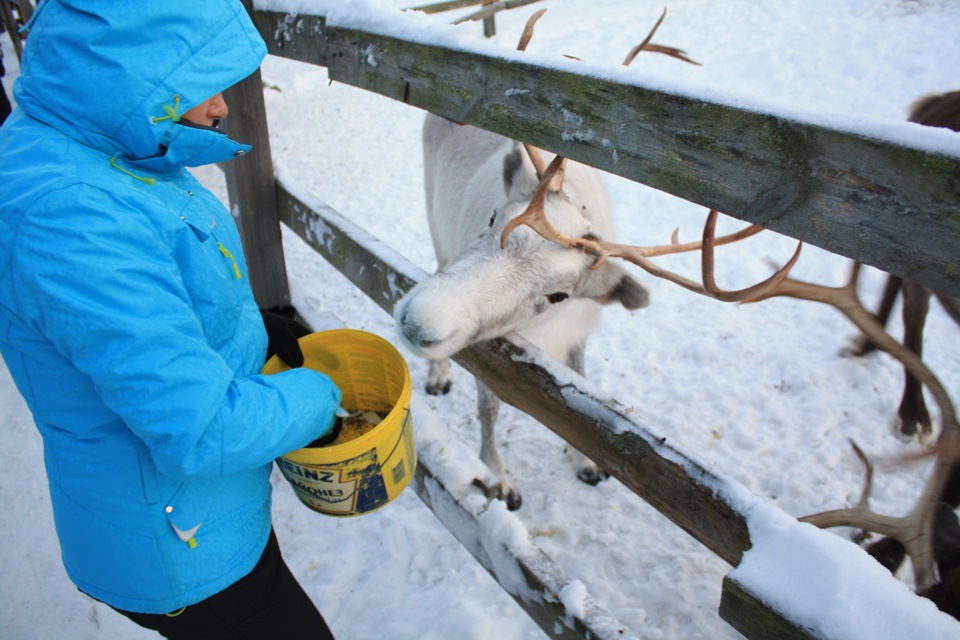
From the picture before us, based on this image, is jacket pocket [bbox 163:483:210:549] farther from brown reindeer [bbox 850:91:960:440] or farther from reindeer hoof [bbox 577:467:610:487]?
brown reindeer [bbox 850:91:960:440]

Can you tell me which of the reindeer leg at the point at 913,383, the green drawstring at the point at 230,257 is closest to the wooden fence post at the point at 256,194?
the green drawstring at the point at 230,257

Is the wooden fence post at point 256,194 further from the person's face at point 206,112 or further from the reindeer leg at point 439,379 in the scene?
the person's face at point 206,112

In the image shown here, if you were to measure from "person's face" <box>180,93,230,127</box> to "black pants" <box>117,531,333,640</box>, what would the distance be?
4.31ft

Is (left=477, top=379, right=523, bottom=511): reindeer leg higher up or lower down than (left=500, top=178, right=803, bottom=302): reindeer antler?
lower down

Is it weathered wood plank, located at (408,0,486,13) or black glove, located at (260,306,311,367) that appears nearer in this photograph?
black glove, located at (260,306,311,367)

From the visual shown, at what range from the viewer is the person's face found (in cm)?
151

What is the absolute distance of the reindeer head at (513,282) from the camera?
2.14 m

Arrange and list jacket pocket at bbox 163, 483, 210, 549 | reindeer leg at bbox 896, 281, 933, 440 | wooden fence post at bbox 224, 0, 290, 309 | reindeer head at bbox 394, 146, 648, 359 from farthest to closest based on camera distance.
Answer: reindeer leg at bbox 896, 281, 933, 440
wooden fence post at bbox 224, 0, 290, 309
reindeer head at bbox 394, 146, 648, 359
jacket pocket at bbox 163, 483, 210, 549

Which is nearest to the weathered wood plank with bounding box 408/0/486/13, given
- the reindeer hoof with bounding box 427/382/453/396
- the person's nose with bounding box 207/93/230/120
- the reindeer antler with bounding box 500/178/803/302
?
the reindeer hoof with bounding box 427/382/453/396

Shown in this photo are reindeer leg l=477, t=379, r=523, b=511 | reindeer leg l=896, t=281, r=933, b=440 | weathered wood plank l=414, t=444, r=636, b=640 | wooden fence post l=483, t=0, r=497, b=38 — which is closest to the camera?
weathered wood plank l=414, t=444, r=636, b=640

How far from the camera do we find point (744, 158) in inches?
44.7

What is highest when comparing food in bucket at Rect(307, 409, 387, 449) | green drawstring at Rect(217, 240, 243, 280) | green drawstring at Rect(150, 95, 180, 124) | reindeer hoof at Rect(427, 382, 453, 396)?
green drawstring at Rect(150, 95, 180, 124)

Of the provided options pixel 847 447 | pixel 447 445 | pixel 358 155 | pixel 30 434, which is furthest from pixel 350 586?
pixel 358 155

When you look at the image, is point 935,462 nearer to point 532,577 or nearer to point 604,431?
point 604,431
